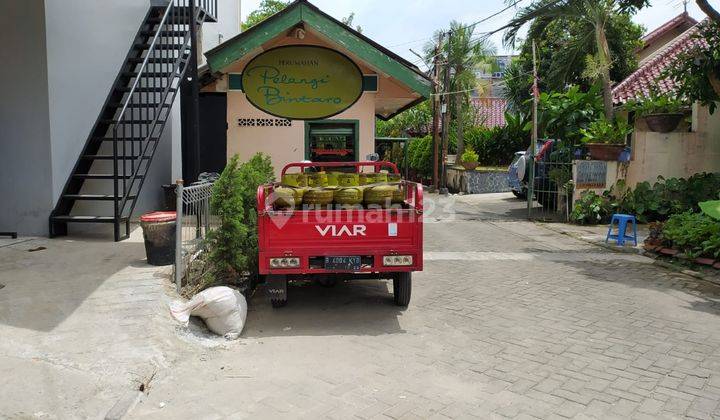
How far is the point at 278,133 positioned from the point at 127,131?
104 inches

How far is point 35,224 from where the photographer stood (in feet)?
27.5

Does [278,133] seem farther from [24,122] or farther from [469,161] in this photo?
[469,161]

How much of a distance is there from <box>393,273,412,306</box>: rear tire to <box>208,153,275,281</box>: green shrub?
5.41ft

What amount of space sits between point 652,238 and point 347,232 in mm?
6565

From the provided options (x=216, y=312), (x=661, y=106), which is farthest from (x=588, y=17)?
(x=216, y=312)

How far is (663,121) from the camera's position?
12922 millimetres

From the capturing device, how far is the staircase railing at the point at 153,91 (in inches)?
363

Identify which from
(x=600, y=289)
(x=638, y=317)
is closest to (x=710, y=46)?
(x=600, y=289)

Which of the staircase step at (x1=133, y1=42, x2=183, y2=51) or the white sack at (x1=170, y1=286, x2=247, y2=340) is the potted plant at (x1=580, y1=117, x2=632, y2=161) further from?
the white sack at (x1=170, y1=286, x2=247, y2=340)

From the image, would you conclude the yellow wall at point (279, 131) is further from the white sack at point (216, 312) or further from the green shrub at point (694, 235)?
the white sack at point (216, 312)

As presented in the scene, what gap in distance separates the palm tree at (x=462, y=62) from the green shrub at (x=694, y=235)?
1834 cm

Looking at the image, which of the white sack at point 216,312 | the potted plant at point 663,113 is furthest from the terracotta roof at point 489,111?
the white sack at point 216,312

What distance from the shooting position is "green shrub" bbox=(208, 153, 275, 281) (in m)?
6.19

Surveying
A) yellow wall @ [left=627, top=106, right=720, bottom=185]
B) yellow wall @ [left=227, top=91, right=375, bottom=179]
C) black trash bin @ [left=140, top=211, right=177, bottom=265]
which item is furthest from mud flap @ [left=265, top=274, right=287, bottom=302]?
yellow wall @ [left=627, top=106, right=720, bottom=185]
